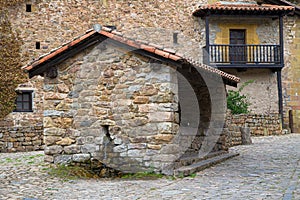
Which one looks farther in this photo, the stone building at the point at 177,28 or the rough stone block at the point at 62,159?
the stone building at the point at 177,28

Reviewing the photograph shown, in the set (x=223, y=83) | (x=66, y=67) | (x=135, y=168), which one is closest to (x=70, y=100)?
(x=66, y=67)

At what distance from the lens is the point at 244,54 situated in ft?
60.8

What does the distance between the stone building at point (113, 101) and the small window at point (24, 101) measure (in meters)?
9.45

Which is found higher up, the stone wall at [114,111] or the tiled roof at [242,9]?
the tiled roof at [242,9]

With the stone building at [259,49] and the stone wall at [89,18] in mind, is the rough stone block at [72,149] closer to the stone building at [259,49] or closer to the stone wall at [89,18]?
the stone wall at [89,18]

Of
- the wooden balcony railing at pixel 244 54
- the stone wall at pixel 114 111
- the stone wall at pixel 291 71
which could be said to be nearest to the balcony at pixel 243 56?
the wooden balcony railing at pixel 244 54

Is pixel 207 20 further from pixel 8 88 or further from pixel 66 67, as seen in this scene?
pixel 66 67

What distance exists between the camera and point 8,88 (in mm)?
16547

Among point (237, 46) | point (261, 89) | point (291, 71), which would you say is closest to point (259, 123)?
point (261, 89)

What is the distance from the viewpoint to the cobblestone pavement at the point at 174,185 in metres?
5.52

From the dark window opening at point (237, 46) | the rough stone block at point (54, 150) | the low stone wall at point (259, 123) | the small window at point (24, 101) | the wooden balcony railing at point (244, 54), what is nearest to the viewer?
the rough stone block at point (54, 150)

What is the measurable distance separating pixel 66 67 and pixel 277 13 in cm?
1281

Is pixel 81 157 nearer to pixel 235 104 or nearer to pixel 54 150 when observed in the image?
pixel 54 150

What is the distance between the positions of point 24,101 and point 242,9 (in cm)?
957
